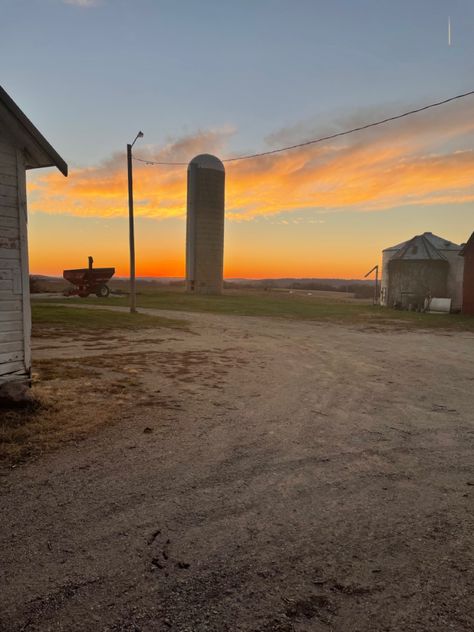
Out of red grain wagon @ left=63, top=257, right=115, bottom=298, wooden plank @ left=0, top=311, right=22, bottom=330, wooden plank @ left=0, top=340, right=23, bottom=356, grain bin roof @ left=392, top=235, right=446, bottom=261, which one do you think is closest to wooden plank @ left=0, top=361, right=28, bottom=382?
wooden plank @ left=0, top=340, right=23, bottom=356

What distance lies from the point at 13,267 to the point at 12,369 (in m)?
1.61

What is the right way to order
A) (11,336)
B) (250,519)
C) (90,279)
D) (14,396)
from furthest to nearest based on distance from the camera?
(90,279)
(11,336)
(14,396)
(250,519)

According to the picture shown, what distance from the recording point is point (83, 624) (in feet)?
7.53

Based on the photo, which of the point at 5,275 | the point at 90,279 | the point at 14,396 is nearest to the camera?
the point at 14,396

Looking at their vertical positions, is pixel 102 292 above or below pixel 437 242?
below

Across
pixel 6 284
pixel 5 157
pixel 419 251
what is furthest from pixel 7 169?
pixel 419 251

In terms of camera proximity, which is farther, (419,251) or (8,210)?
(419,251)

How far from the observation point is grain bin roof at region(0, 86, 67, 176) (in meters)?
5.96

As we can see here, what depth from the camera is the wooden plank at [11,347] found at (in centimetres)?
626

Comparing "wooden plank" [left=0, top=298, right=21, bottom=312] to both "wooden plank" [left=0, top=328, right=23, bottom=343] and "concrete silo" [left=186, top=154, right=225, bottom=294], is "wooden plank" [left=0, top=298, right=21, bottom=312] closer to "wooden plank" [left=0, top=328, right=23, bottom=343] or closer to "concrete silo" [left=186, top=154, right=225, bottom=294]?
"wooden plank" [left=0, top=328, right=23, bottom=343]

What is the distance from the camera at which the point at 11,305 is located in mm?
6359

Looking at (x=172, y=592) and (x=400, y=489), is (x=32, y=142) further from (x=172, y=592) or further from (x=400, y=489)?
(x=400, y=489)

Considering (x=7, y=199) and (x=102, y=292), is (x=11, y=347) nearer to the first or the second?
(x=7, y=199)

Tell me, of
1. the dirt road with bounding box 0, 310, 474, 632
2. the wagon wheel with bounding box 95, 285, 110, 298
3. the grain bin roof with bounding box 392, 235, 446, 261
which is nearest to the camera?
the dirt road with bounding box 0, 310, 474, 632
